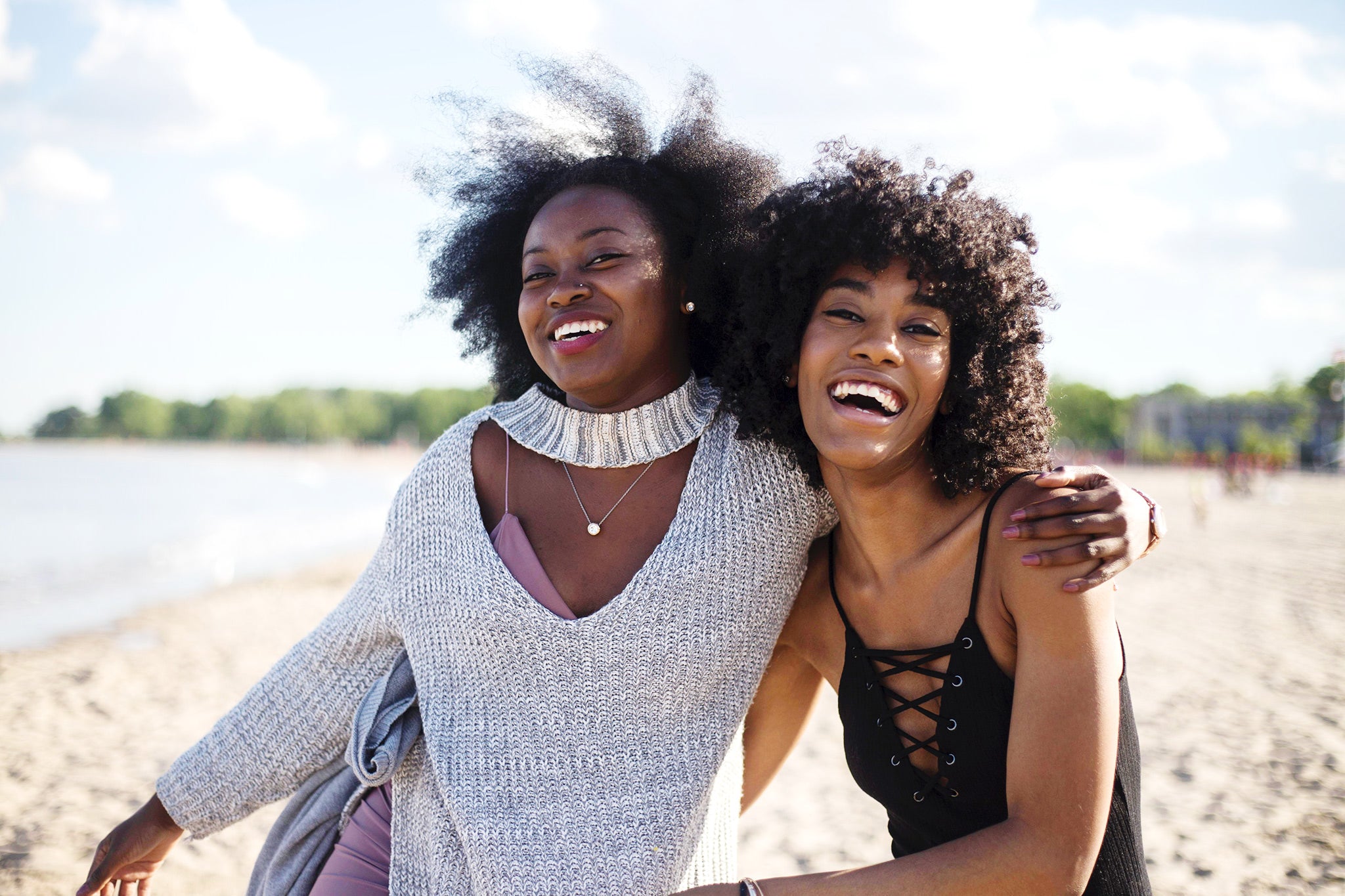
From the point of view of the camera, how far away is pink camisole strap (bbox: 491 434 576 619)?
2420mm

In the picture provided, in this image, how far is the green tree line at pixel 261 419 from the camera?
11794 cm

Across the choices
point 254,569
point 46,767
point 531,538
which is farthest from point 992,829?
point 254,569

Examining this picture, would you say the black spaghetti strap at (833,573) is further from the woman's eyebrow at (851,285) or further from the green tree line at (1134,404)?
the green tree line at (1134,404)

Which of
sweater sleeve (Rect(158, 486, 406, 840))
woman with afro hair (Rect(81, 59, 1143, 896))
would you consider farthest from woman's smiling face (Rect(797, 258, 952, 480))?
sweater sleeve (Rect(158, 486, 406, 840))

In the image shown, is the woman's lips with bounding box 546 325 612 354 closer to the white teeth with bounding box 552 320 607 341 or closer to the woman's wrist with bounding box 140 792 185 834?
the white teeth with bounding box 552 320 607 341

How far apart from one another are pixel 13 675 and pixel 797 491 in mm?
9705

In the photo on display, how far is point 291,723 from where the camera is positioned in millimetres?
2750

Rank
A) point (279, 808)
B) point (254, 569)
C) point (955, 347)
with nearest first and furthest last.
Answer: point (955, 347)
point (279, 808)
point (254, 569)

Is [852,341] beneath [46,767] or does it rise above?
above

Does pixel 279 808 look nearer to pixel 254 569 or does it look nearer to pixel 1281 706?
pixel 1281 706

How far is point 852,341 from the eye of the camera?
6.96ft

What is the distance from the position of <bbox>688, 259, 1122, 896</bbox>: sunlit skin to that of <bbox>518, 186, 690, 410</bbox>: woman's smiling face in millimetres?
488

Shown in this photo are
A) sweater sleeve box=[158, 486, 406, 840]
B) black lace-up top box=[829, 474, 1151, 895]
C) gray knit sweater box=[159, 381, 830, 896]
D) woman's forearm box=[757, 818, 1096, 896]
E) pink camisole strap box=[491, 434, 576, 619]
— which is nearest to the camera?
woman's forearm box=[757, 818, 1096, 896]

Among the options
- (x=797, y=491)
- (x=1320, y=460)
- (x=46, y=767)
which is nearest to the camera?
(x=797, y=491)
